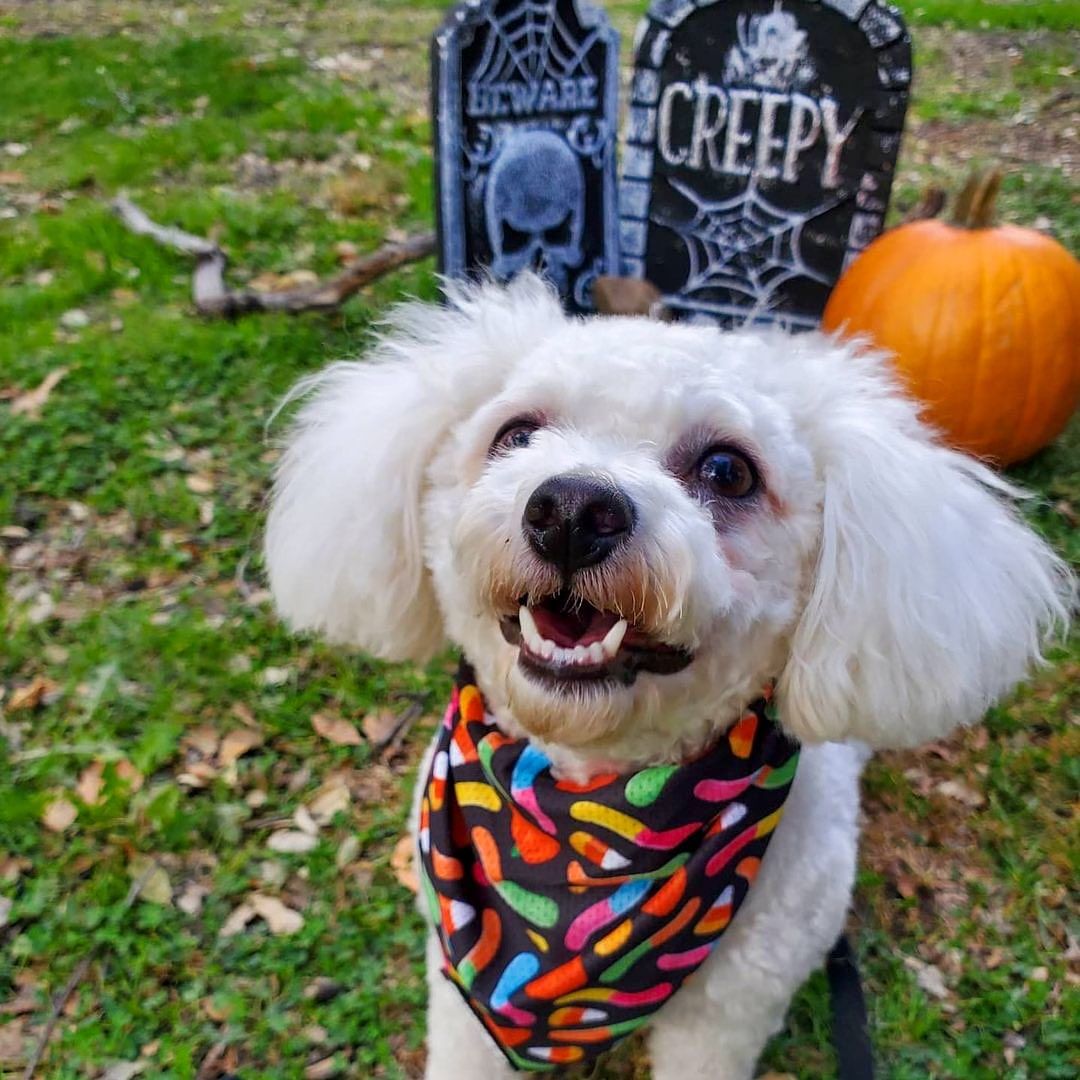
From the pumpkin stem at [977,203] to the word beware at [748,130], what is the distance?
536 millimetres

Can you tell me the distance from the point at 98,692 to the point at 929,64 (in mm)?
7063

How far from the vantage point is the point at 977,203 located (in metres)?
3.46

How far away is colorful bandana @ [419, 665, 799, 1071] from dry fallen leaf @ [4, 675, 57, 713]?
155 centimetres

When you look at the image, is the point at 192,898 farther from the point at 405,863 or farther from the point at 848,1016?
the point at 848,1016

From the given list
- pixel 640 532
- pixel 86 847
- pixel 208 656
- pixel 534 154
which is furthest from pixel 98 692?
pixel 534 154

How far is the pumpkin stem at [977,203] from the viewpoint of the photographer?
3.42m

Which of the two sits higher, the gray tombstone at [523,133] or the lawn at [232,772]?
the gray tombstone at [523,133]

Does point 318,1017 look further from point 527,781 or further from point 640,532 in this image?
point 640,532

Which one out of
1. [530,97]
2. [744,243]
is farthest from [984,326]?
[530,97]

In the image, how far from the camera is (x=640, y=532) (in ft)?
4.51

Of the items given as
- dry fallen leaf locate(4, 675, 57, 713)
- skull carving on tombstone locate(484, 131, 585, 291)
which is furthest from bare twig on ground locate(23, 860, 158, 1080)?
skull carving on tombstone locate(484, 131, 585, 291)

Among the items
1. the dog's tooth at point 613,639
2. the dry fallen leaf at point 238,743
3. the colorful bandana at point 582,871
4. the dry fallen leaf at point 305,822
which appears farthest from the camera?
the dry fallen leaf at point 238,743

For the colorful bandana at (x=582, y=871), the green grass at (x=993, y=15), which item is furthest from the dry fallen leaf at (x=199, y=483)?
the green grass at (x=993, y=15)

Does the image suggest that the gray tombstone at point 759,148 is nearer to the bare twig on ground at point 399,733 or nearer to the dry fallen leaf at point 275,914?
the bare twig on ground at point 399,733
